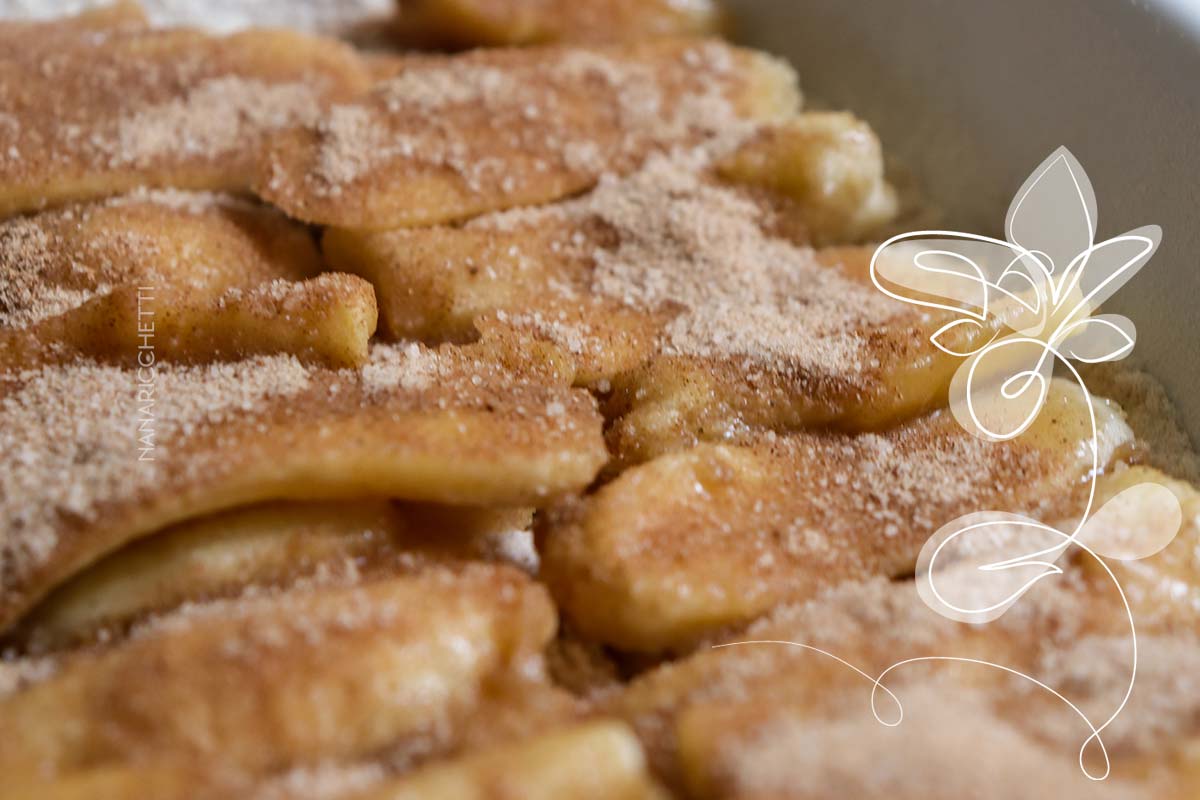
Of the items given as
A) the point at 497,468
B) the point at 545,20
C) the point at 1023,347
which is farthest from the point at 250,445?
the point at 545,20

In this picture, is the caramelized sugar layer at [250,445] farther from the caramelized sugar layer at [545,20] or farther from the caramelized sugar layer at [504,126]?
the caramelized sugar layer at [545,20]

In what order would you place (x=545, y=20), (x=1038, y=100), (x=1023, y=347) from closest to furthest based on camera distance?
(x=1023, y=347)
(x=1038, y=100)
(x=545, y=20)

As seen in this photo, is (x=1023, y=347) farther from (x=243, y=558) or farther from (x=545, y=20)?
(x=545, y=20)

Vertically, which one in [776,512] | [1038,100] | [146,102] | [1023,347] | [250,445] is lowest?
[146,102]

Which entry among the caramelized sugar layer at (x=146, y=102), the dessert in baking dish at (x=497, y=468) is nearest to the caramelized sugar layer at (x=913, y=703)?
the dessert in baking dish at (x=497, y=468)

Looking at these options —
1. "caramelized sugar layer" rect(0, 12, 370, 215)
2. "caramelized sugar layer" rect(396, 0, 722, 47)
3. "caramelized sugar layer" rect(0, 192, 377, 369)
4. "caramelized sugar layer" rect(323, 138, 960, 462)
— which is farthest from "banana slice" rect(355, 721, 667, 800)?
"caramelized sugar layer" rect(396, 0, 722, 47)

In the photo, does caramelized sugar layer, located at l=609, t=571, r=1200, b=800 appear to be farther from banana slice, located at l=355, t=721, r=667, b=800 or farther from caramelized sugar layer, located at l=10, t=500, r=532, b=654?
caramelized sugar layer, located at l=10, t=500, r=532, b=654
